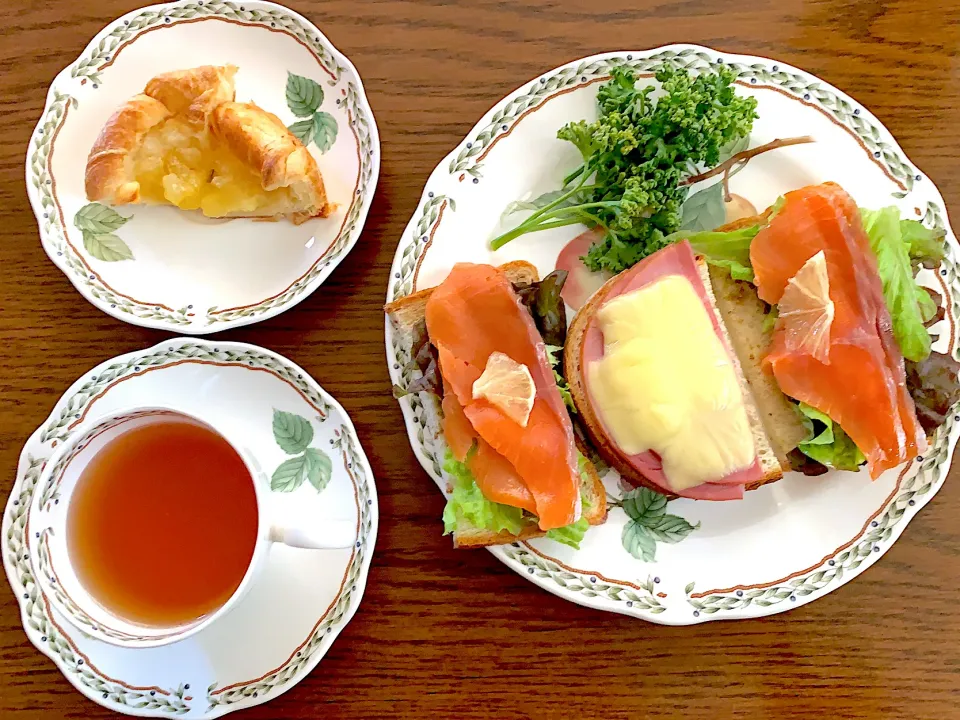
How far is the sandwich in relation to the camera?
1.74m

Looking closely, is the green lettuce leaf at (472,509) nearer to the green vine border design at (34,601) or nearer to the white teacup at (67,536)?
the white teacup at (67,536)

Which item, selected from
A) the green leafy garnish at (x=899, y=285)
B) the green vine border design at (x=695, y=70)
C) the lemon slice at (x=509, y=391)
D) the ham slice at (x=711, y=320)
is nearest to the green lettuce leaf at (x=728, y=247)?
the ham slice at (x=711, y=320)

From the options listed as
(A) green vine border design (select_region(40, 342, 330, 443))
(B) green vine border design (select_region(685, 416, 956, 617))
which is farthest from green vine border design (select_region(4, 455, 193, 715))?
(B) green vine border design (select_region(685, 416, 956, 617))

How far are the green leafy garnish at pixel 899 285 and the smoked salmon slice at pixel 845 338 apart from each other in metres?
0.02

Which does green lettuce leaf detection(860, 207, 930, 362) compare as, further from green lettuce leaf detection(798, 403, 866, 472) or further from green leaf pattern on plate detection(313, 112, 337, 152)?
green leaf pattern on plate detection(313, 112, 337, 152)

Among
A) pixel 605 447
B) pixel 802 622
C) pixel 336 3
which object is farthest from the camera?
pixel 336 3

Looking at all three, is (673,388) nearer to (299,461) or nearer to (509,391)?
(509,391)

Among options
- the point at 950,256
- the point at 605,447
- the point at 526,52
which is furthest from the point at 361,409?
the point at 950,256

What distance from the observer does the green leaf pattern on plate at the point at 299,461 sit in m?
1.80

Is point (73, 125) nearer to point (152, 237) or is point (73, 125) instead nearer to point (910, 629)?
point (152, 237)

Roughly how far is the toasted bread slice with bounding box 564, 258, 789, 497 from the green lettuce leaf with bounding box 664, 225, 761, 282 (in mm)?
46

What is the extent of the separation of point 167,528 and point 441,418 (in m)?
0.72

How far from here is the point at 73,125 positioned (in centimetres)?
206

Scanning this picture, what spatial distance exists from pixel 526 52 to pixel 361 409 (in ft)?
3.68
